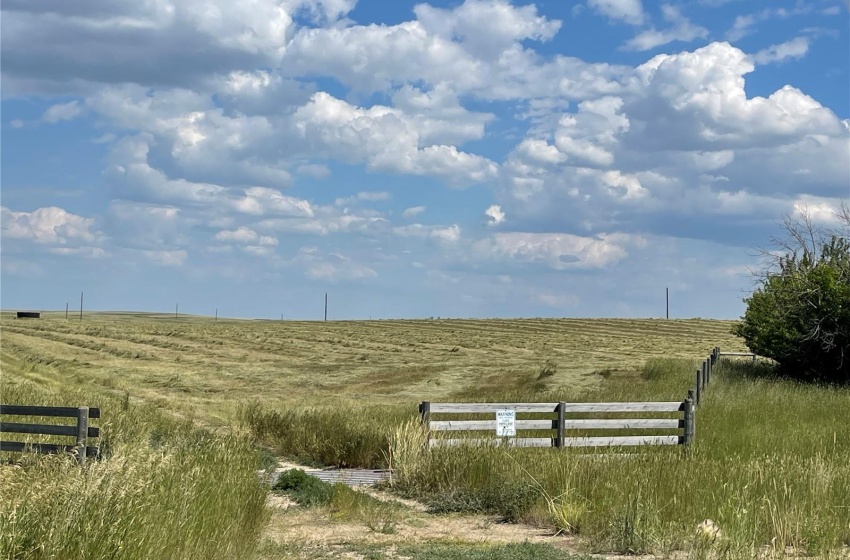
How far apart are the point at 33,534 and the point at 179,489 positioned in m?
1.92

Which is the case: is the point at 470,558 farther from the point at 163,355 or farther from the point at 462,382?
the point at 163,355

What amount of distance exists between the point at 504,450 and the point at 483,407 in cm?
240

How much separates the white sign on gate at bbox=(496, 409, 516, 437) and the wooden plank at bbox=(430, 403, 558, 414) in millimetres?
515

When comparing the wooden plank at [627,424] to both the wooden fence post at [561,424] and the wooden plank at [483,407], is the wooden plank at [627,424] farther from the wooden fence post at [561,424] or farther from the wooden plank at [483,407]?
the wooden plank at [483,407]

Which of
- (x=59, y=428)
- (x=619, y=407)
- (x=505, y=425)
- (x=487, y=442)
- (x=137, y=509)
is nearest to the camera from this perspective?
(x=137, y=509)

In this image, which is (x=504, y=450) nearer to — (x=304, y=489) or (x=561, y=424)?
(x=561, y=424)

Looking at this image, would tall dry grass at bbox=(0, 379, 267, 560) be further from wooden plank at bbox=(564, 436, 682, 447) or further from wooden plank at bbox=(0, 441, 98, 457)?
wooden plank at bbox=(564, 436, 682, 447)

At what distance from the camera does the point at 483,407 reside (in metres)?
15.4

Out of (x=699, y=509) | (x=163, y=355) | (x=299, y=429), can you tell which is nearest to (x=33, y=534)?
(x=699, y=509)

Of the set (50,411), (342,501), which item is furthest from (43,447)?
(342,501)

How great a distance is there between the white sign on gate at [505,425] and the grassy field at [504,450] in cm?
102

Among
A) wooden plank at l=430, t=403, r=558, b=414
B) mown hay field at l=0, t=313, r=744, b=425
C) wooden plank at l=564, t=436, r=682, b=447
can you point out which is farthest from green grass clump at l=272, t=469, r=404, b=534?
mown hay field at l=0, t=313, r=744, b=425

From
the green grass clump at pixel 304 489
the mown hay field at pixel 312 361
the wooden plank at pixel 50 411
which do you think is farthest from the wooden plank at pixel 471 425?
the mown hay field at pixel 312 361

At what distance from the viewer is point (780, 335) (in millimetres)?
33781
